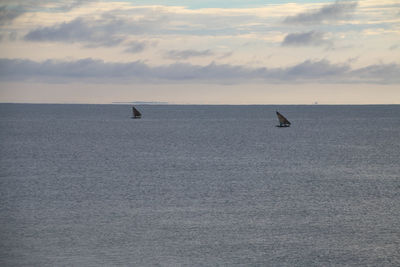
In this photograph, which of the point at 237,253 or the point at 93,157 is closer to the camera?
the point at 237,253

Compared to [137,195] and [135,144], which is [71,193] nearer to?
[137,195]

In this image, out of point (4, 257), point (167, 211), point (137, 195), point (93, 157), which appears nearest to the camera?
point (4, 257)

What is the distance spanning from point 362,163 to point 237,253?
6182 cm

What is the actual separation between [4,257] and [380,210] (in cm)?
3528

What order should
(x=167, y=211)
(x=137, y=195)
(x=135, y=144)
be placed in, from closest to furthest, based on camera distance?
(x=167, y=211) → (x=137, y=195) → (x=135, y=144)

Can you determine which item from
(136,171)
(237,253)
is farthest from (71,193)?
(237,253)

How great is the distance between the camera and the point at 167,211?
56469 mm

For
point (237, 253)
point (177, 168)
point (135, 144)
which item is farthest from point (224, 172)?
point (135, 144)

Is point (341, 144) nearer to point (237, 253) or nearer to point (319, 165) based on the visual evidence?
point (319, 165)

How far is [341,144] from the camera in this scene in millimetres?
142250

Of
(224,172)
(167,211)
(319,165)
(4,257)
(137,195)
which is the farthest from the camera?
(319,165)

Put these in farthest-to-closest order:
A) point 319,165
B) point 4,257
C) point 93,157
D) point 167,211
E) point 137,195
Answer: point 93,157, point 319,165, point 137,195, point 167,211, point 4,257

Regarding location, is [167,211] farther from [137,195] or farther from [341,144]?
[341,144]

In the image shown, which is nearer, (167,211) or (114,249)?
(114,249)
